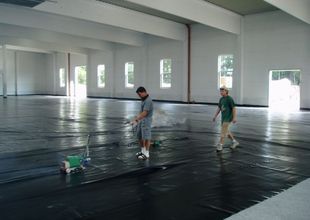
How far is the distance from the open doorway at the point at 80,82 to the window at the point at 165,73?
43.9ft

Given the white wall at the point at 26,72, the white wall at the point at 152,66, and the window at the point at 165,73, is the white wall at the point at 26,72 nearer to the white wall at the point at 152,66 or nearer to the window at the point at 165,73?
the white wall at the point at 152,66

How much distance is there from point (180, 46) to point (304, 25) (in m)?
9.93

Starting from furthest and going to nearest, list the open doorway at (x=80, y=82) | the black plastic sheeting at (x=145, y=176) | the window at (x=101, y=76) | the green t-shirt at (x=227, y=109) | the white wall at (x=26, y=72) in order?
1. the white wall at (x=26, y=72)
2. the open doorway at (x=80, y=82)
3. the window at (x=101, y=76)
4. the green t-shirt at (x=227, y=109)
5. the black plastic sheeting at (x=145, y=176)

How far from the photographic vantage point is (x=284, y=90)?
23.0 meters

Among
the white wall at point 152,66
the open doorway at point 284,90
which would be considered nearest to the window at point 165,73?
the white wall at point 152,66

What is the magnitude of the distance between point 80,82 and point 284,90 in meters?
25.0

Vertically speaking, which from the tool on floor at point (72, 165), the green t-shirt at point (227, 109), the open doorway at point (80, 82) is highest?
the open doorway at point (80, 82)

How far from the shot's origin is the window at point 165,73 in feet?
95.7

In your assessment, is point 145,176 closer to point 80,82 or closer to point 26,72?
point 80,82

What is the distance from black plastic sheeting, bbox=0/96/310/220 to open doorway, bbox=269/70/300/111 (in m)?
13.6

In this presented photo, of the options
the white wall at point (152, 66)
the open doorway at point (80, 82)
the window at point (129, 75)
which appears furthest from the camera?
the open doorway at point (80, 82)

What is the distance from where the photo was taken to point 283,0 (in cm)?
1661

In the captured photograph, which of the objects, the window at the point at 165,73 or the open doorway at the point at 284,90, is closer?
→ the open doorway at the point at 284,90

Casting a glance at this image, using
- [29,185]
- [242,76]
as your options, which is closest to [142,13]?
[242,76]
